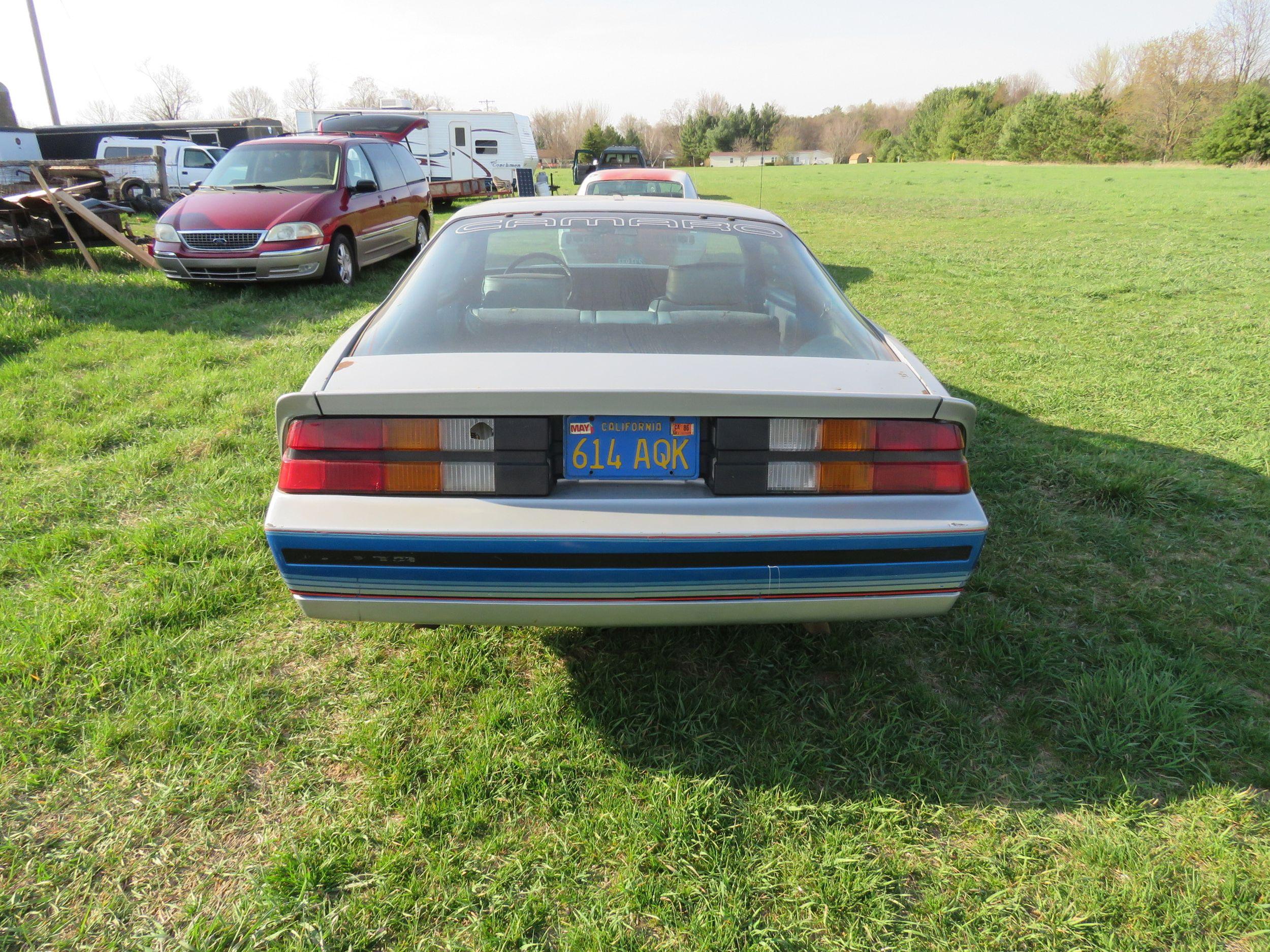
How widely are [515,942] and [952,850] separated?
3.46 feet

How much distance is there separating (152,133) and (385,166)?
21864 millimetres

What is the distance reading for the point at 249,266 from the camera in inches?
305

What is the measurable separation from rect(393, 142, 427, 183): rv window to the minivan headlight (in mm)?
2800

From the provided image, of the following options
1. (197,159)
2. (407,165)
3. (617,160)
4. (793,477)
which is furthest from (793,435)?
(197,159)

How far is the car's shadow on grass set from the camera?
2102 millimetres

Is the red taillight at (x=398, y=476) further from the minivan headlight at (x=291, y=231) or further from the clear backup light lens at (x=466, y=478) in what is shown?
the minivan headlight at (x=291, y=231)

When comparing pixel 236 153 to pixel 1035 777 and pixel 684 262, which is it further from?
pixel 1035 777

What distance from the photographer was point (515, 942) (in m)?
1.63

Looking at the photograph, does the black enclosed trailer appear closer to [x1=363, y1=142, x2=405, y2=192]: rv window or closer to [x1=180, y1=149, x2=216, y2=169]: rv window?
[x1=180, y1=149, x2=216, y2=169]: rv window

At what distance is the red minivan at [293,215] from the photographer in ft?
25.4

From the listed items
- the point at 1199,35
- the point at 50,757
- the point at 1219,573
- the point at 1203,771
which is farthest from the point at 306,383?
the point at 1199,35

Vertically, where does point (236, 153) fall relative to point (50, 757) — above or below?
above

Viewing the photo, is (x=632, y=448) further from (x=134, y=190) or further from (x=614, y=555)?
(x=134, y=190)

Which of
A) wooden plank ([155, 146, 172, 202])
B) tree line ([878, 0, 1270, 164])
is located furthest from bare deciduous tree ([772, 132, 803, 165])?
wooden plank ([155, 146, 172, 202])
